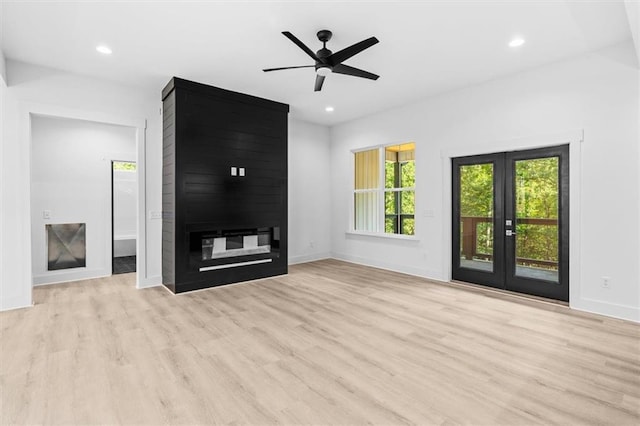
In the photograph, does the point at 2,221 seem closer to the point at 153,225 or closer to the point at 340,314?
the point at 153,225

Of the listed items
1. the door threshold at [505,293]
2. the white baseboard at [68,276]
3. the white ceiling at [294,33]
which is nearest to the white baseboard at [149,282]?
the white baseboard at [68,276]

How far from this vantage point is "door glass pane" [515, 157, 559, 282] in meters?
4.18

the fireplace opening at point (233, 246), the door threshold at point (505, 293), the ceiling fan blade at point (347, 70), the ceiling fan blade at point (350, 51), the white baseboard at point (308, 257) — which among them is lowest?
the door threshold at point (505, 293)

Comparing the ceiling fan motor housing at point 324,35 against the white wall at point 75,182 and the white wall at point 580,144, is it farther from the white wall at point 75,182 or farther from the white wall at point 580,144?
the white wall at point 75,182

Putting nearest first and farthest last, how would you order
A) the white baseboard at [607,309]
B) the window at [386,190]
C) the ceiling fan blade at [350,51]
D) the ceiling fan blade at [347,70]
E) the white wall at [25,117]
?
1. the ceiling fan blade at [350,51]
2. the white baseboard at [607,309]
3. the ceiling fan blade at [347,70]
4. the white wall at [25,117]
5. the window at [386,190]

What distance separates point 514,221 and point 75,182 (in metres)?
6.83

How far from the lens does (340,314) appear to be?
368 cm

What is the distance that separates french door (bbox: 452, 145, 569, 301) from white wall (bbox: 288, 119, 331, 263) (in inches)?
115

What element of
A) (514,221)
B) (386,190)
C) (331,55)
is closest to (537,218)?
(514,221)

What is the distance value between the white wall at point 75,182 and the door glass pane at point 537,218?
6343mm

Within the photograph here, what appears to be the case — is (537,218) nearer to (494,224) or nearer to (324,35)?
(494,224)

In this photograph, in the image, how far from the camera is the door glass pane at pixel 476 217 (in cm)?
480

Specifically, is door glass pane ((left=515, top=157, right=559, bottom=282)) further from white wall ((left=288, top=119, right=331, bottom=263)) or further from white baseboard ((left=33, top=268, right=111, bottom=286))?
white baseboard ((left=33, top=268, right=111, bottom=286))

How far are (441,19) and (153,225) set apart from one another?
4.63m
